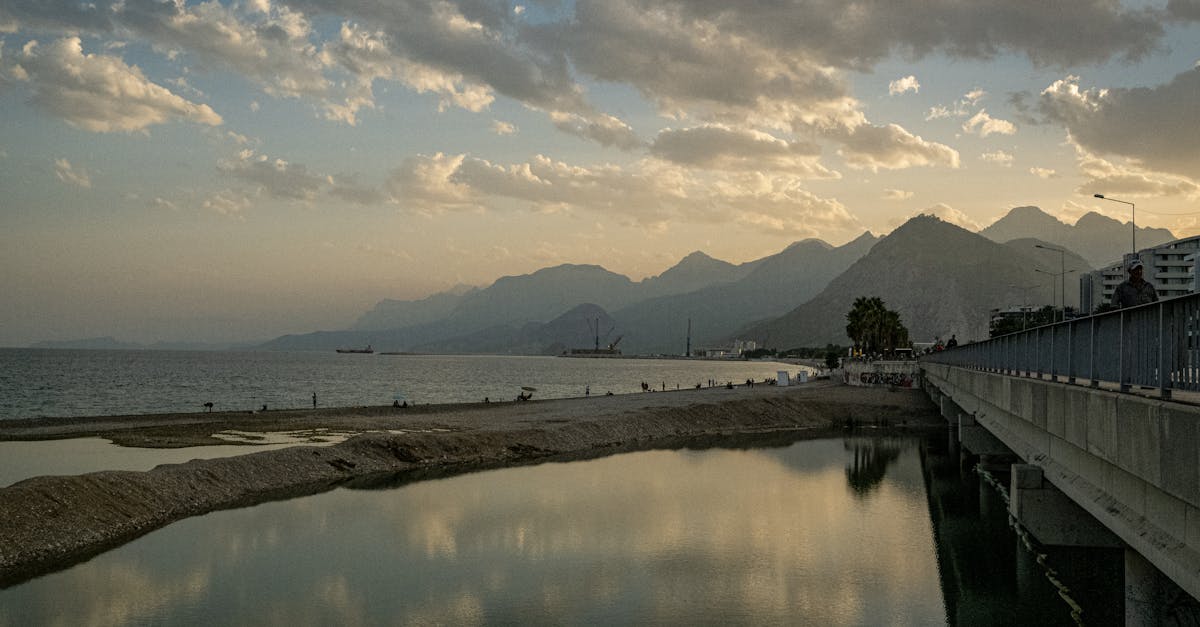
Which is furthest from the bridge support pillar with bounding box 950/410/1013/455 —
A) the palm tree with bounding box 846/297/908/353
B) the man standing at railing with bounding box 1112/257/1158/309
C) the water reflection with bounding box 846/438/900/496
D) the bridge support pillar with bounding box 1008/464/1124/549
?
the palm tree with bounding box 846/297/908/353

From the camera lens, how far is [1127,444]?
35.2 ft

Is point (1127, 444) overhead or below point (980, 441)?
overhead

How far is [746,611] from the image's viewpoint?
22.4 m

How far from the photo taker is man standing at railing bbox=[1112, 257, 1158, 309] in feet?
47.0

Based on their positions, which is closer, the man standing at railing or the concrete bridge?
the concrete bridge

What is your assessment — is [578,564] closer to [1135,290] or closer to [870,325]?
[1135,290]

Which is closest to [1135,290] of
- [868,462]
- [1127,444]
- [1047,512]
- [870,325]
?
[1127,444]

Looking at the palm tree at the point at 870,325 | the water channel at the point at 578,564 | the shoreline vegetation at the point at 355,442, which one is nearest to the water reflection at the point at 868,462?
the water channel at the point at 578,564

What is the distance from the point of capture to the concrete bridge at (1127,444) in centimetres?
934

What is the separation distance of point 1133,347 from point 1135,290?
146 inches

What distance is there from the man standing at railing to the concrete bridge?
0.69 meters

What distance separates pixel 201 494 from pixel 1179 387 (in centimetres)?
3495

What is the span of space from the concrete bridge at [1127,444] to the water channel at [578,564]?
4.98 metres

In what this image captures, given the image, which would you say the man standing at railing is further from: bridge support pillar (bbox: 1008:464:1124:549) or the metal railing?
bridge support pillar (bbox: 1008:464:1124:549)
